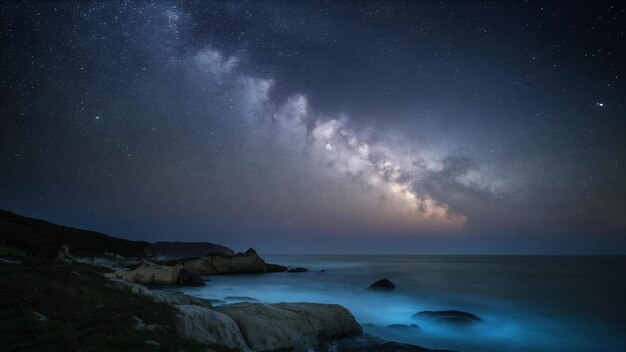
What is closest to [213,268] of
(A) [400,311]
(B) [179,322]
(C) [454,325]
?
(A) [400,311]

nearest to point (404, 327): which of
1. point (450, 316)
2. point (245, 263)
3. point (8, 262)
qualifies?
point (450, 316)

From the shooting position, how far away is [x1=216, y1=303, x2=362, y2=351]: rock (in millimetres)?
14242

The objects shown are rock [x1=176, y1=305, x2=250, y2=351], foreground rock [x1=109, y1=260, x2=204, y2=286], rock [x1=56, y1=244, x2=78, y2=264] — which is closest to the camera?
rock [x1=176, y1=305, x2=250, y2=351]

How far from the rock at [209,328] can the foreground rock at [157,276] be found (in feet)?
102

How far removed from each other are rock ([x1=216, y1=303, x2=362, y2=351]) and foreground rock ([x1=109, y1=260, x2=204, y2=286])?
28375 millimetres

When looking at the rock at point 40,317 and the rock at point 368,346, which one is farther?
the rock at point 368,346

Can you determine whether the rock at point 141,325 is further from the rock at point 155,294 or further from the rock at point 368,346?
the rock at point 368,346

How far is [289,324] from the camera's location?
15.7 metres

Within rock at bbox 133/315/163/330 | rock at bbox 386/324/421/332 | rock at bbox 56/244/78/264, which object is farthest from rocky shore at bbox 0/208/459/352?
rock at bbox 386/324/421/332

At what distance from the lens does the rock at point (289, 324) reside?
46.7 feet

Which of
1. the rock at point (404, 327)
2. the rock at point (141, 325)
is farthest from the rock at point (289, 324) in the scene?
the rock at point (404, 327)

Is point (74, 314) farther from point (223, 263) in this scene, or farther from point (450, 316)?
point (223, 263)

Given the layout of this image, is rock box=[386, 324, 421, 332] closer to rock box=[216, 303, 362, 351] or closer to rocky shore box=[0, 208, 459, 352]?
rock box=[216, 303, 362, 351]

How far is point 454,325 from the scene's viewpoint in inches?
987
